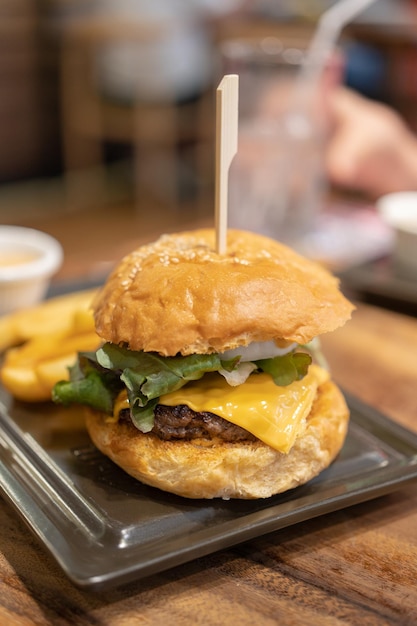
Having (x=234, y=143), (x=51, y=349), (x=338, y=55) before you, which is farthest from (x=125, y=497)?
(x=338, y=55)

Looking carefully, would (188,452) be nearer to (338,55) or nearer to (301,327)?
(301,327)

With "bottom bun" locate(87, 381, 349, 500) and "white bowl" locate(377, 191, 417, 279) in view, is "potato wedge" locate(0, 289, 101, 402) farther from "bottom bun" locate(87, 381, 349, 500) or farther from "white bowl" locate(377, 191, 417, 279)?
"white bowl" locate(377, 191, 417, 279)

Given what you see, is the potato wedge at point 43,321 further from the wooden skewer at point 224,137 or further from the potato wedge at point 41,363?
the wooden skewer at point 224,137

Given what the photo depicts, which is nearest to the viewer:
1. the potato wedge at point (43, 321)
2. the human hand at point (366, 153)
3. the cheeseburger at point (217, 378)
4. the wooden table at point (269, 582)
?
the wooden table at point (269, 582)

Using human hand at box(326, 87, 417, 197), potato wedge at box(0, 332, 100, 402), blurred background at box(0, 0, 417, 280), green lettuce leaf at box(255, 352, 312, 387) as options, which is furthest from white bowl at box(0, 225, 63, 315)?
blurred background at box(0, 0, 417, 280)

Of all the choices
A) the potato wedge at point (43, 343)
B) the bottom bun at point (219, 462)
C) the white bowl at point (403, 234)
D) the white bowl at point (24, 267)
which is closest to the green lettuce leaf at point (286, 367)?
the bottom bun at point (219, 462)

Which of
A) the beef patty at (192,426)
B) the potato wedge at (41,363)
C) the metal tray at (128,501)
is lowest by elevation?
the metal tray at (128,501)
